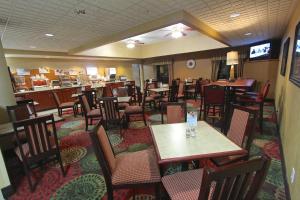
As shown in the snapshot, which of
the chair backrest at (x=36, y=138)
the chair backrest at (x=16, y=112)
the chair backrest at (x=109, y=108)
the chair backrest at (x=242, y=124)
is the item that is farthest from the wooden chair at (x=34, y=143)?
the chair backrest at (x=242, y=124)

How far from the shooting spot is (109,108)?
3.42 meters

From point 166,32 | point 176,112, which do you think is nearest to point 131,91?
point 166,32

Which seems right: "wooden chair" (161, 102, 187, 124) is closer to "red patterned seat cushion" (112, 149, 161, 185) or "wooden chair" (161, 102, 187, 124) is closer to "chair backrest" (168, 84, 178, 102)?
"red patterned seat cushion" (112, 149, 161, 185)

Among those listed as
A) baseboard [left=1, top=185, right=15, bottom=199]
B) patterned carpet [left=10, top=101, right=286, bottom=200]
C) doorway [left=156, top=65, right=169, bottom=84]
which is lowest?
patterned carpet [left=10, top=101, right=286, bottom=200]

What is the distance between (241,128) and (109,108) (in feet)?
8.27

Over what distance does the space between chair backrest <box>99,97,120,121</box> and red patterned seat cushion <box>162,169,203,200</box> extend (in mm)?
2281

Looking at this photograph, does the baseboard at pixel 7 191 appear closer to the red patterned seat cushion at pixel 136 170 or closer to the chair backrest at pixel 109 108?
the red patterned seat cushion at pixel 136 170

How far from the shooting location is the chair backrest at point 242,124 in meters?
1.63

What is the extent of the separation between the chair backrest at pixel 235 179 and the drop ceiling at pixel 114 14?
8.63 feet

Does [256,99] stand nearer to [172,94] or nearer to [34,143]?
[172,94]

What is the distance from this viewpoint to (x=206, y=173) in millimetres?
768

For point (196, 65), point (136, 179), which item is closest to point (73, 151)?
point (136, 179)

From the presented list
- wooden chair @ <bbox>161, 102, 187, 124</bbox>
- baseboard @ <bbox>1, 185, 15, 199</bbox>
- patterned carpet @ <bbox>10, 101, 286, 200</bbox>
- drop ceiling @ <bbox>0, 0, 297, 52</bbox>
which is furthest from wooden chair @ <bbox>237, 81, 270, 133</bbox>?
baseboard @ <bbox>1, 185, 15, 199</bbox>

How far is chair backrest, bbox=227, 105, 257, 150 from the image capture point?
1625mm
